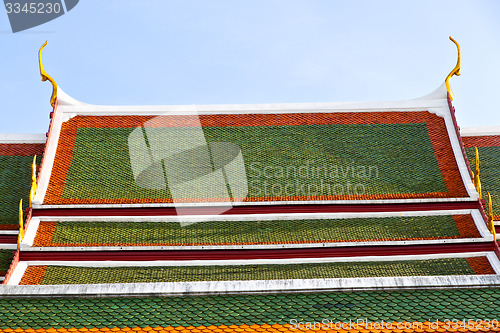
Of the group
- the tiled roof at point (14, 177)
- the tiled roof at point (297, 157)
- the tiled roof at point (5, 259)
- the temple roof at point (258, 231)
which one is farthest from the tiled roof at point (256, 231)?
the tiled roof at point (14, 177)

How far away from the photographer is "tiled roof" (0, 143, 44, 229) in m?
18.0

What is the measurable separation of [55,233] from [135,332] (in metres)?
9.21

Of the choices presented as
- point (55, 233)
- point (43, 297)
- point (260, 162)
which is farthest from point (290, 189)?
point (43, 297)

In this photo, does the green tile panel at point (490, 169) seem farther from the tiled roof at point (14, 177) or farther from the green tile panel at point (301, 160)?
the tiled roof at point (14, 177)

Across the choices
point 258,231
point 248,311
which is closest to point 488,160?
point 258,231

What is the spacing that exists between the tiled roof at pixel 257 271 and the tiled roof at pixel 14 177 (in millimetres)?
2254

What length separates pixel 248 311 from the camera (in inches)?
357

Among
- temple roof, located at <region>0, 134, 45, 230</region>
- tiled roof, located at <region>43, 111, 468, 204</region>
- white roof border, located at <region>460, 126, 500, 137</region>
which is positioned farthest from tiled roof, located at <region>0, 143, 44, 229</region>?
white roof border, located at <region>460, 126, 500, 137</region>

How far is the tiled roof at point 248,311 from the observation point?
8.80 m

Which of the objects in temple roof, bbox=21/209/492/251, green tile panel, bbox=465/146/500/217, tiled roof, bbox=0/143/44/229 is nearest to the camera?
temple roof, bbox=21/209/492/251

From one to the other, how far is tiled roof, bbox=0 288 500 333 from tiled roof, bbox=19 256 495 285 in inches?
259

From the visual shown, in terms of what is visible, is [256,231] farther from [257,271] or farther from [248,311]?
[248,311]

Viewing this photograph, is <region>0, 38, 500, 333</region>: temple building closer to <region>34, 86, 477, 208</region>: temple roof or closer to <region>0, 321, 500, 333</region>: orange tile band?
<region>34, 86, 477, 208</region>: temple roof

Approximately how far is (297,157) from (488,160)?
5819 mm
